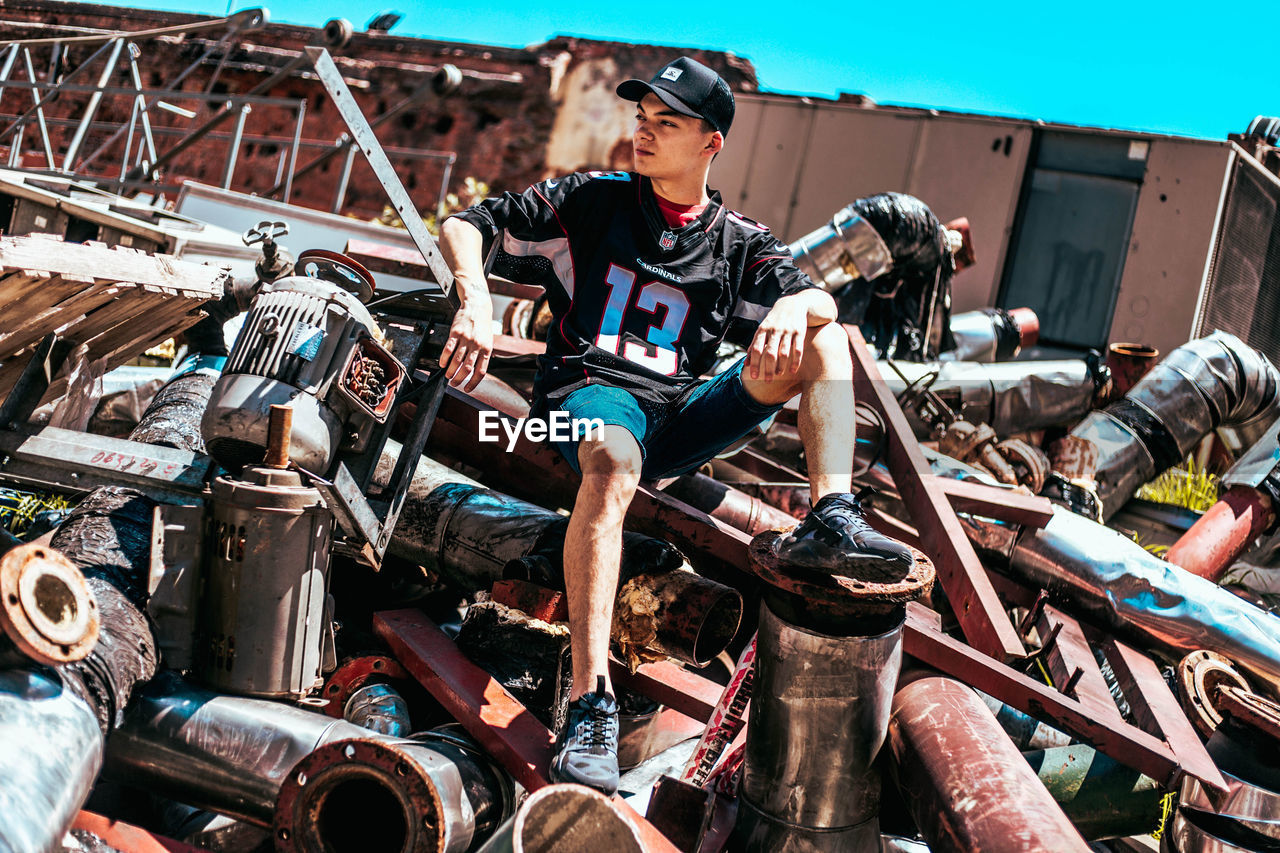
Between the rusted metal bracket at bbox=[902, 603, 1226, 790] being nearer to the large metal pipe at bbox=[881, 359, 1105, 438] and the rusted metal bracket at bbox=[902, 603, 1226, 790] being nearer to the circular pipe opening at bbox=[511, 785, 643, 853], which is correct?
the circular pipe opening at bbox=[511, 785, 643, 853]

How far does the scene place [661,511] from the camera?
106 inches

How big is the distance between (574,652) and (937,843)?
2.65 ft

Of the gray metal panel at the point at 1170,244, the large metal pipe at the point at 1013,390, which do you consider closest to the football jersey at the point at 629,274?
the large metal pipe at the point at 1013,390

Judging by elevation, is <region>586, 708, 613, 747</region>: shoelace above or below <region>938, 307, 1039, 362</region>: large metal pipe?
below

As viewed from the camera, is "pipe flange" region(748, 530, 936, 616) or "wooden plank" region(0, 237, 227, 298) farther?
"wooden plank" region(0, 237, 227, 298)

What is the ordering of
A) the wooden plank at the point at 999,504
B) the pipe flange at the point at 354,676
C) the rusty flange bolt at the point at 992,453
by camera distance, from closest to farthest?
the pipe flange at the point at 354,676
the wooden plank at the point at 999,504
the rusty flange bolt at the point at 992,453

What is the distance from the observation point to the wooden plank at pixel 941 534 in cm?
260

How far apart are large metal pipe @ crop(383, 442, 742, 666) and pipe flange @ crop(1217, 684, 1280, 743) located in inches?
54.8

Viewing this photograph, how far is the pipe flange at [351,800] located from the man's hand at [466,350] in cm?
84

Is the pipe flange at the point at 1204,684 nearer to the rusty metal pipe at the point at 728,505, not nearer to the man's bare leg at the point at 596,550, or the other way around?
the rusty metal pipe at the point at 728,505

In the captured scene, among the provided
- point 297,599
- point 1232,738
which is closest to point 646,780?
point 297,599

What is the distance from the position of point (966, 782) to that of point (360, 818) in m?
1.17

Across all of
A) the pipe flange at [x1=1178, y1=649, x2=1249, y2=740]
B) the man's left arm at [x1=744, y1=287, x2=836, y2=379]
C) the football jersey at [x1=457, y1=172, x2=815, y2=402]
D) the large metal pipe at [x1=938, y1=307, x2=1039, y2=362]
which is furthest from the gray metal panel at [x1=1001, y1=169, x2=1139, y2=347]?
the man's left arm at [x1=744, y1=287, x2=836, y2=379]

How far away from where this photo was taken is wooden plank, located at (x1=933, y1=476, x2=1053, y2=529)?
3020 mm
